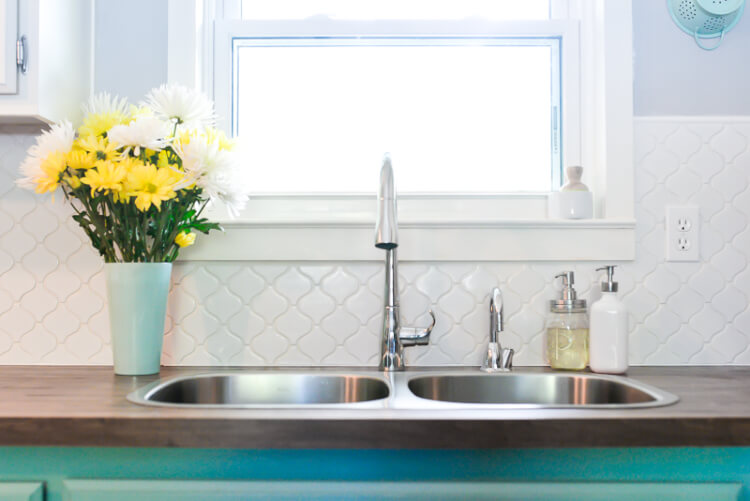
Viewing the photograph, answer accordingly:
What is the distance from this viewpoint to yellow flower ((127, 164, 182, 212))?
1.17 meters

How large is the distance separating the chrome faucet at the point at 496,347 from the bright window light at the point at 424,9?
0.79 m

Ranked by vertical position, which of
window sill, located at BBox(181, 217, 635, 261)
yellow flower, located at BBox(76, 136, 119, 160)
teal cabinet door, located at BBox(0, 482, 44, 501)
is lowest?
teal cabinet door, located at BBox(0, 482, 44, 501)

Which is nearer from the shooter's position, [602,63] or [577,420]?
[577,420]

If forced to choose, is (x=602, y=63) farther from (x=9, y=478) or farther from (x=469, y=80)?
(x=9, y=478)

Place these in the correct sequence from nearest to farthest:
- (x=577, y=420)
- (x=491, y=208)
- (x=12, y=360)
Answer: (x=577, y=420)
(x=12, y=360)
(x=491, y=208)

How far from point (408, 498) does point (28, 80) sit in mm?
1074

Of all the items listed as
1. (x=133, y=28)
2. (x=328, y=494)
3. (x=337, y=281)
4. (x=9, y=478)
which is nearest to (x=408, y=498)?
(x=328, y=494)

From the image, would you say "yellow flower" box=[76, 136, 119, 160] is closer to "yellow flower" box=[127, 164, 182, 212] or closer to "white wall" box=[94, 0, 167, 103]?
"yellow flower" box=[127, 164, 182, 212]

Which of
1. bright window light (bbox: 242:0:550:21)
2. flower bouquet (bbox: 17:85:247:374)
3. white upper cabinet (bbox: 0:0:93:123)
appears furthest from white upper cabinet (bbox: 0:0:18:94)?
bright window light (bbox: 242:0:550:21)

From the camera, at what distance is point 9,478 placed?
2.96ft

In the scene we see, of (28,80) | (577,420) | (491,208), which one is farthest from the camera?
(491,208)

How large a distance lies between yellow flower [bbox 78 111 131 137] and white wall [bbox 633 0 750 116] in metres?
1.18

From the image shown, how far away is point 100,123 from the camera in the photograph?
126 centimetres

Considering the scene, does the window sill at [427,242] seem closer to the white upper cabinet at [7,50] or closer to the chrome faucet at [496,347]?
the chrome faucet at [496,347]
